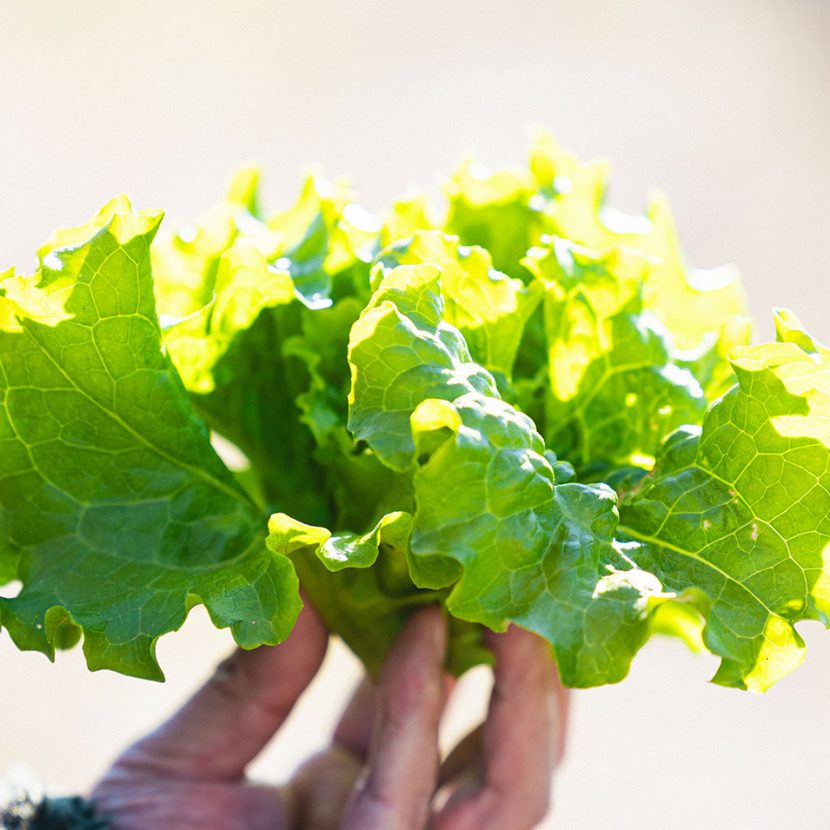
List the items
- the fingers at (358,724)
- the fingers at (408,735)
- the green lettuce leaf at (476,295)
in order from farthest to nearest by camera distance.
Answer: the fingers at (358,724) → the fingers at (408,735) → the green lettuce leaf at (476,295)

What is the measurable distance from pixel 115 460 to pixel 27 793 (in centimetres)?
41

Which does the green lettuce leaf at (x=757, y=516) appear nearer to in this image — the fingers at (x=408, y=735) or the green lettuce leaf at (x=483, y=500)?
the green lettuce leaf at (x=483, y=500)

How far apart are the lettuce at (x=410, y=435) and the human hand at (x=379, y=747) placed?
0.06 metres

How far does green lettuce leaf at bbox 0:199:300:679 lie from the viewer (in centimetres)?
75

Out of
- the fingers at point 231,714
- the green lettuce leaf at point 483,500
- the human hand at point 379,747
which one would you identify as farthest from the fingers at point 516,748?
the green lettuce leaf at point 483,500

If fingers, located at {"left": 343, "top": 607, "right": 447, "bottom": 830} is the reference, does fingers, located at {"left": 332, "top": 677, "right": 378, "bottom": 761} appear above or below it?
below

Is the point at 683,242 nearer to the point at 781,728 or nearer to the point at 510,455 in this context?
the point at 781,728

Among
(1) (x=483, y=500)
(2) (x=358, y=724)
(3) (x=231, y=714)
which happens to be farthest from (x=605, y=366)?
(2) (x=358, y=724)

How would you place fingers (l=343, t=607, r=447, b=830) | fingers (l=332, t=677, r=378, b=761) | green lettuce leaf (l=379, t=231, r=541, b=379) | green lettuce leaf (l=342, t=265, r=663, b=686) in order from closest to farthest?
green lettuce leaf (l=342, t=265, r=663, b=686) < green lettuce leaf (l=379, t=231, r=541, b=379) < fingers (l=343, t=607, r=447, b=830) < fingers (l=332, t=677, r=378, b=761)

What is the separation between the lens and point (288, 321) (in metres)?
0.93

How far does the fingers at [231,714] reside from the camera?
1.00 meters

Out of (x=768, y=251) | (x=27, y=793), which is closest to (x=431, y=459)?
(x=27, y=793)

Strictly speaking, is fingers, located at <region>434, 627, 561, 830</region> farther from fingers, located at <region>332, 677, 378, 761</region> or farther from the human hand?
fingers, located at <region>332, 677, 378, 761</region>

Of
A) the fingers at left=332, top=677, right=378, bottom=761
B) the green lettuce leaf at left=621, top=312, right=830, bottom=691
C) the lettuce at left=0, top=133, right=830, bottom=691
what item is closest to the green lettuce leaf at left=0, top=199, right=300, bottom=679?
the lettuce at left=0, top=133, right=830, bottom=691
